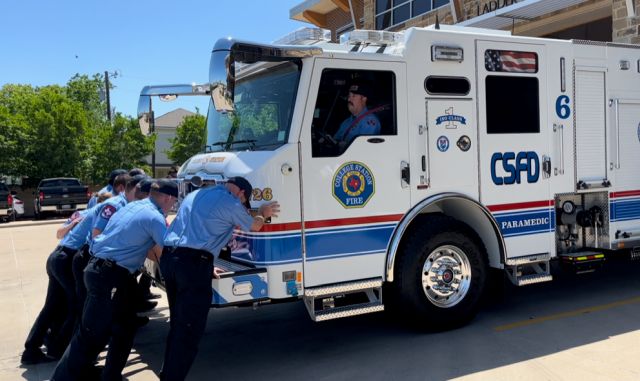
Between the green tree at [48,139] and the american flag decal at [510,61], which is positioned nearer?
the american flag decal at [510,61]

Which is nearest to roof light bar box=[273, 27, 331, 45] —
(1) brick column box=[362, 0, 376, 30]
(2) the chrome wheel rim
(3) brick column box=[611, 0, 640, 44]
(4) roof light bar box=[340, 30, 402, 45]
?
(4) roof light bar box=[340, 30, 402, 45]

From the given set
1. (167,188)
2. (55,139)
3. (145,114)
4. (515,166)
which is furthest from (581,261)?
(55,139)

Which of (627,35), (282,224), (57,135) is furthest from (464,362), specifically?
(57,135)

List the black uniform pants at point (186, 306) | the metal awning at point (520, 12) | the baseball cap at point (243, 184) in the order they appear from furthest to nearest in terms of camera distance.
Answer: the metal awning at point (520, 12) → the baseball cap at point (243, 184) → the black uniform pants at point (186, 306)

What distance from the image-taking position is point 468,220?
19.4 ft

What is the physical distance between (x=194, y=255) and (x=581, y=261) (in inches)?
163

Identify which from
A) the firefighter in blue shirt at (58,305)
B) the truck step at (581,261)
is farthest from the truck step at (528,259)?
the firefighter in blue shirt at (58,305)

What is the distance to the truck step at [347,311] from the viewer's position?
4883 millimetres

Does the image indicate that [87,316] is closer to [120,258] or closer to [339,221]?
[120,258]

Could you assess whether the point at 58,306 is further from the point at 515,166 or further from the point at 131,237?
A: the point at 515,166

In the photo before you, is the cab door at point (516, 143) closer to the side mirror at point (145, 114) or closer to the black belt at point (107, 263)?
the black belt at point (107, 263)

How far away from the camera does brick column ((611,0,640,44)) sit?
1094 centimetres

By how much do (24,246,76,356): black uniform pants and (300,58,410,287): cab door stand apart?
2237 mm

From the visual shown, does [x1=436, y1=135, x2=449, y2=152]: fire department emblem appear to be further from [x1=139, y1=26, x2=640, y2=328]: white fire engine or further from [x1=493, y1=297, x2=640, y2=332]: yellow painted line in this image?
[x1=493, y1=297, x2=640, y2=332]: yellow painted line
